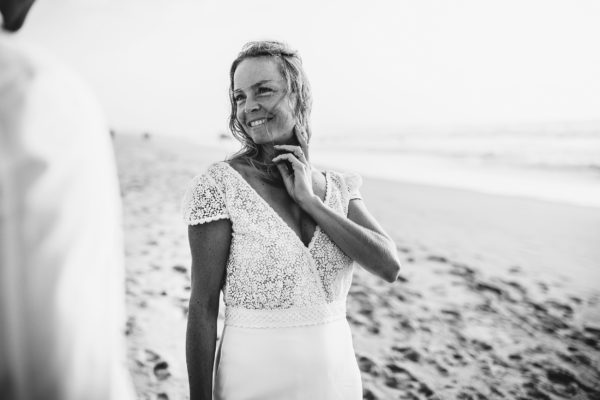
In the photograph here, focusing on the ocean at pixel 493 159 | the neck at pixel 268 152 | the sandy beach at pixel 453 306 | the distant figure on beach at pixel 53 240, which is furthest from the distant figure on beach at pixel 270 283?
the ocean at pixel 493 159

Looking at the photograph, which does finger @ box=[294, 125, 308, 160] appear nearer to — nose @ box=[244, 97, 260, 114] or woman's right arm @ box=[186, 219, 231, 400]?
nose @ box=[244, 97, 260, 114]

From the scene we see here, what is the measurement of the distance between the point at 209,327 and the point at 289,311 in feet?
1.07

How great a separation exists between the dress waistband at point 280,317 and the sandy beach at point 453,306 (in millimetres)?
1982

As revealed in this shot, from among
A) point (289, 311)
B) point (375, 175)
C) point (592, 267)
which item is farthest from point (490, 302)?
point (375, 175)

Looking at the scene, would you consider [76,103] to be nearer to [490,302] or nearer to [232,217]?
[232,217]

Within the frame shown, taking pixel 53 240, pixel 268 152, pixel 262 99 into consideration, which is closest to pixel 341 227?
A: pixel 268 152

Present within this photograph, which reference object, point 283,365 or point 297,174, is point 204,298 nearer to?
point 283,365

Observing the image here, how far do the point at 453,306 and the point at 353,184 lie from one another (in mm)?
3479

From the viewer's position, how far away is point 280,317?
1668 millimetres

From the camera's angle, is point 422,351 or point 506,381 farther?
point 422,351

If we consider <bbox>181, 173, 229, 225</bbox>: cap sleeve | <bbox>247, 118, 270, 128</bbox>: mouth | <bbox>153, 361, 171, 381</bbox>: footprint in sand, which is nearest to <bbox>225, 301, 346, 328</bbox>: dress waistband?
<bbox>181, 173, 229, 225</bbox>: cap sleeve

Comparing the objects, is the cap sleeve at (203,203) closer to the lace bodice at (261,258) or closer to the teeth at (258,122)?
the lace bodice at (261,258)

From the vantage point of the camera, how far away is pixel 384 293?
17.2 ft

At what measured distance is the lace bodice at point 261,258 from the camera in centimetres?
167
